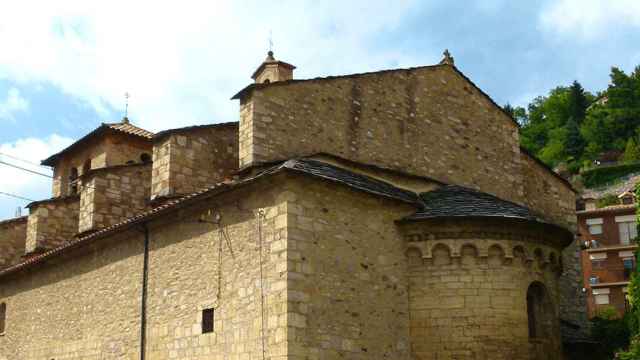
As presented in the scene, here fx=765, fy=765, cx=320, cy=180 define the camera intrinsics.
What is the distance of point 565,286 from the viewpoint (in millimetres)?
21688

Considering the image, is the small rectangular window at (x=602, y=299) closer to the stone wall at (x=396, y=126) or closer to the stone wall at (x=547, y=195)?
the stone wall at (x=547, y=195)

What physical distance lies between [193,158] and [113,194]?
3975mm

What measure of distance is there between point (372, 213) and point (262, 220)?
7.61ft

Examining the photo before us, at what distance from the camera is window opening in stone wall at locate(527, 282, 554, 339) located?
52.3 feet

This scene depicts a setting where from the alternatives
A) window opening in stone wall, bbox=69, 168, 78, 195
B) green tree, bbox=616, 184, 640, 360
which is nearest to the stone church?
green tree, bbox=616, 184, 640, 360

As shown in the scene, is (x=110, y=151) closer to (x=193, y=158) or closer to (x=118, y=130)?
(x=118, y=130)

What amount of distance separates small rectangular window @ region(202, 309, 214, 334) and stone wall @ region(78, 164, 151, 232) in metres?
7.42

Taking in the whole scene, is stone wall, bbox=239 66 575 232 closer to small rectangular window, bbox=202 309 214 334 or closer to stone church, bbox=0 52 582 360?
stone church, bbox=0 52 582 360

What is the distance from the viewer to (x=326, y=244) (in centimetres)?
1407

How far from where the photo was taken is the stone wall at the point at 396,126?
16.5 meters

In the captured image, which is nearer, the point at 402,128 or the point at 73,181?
the point at 402,128

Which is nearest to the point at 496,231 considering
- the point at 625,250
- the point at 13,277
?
the point at 13,277

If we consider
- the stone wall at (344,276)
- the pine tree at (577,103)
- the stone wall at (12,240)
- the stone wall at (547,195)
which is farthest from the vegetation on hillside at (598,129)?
the stone wall at (344,276)

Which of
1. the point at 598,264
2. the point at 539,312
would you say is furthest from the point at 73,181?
the point at 598,264
